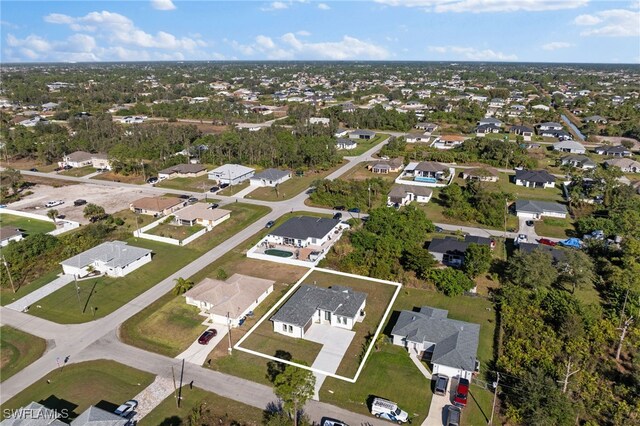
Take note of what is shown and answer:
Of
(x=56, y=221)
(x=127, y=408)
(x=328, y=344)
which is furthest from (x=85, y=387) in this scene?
(x=56, y=221)

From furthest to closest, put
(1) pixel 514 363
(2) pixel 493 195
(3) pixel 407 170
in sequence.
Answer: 1. (3) pixel 407 170
2. (2) pixel 493 195
3. (1) pixel 514 363

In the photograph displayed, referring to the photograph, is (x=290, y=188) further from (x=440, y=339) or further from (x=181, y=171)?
(x=440, y=339)

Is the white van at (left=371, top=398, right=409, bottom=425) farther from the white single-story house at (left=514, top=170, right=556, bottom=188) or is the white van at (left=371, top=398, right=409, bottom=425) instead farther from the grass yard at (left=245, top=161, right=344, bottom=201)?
the white single-story house at (left=514, top=170, right=556, bottom=188)

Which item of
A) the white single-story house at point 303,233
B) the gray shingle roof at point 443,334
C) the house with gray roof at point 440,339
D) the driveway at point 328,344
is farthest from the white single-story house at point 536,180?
the driveway at point 328,344

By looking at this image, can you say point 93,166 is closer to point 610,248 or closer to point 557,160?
point 610,248

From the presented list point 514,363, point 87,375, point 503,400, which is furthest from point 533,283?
point 87,375

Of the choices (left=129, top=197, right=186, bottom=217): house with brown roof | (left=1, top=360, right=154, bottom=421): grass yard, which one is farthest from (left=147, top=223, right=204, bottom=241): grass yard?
(left=1, top=360, right=154, bottom=421): grass yard
